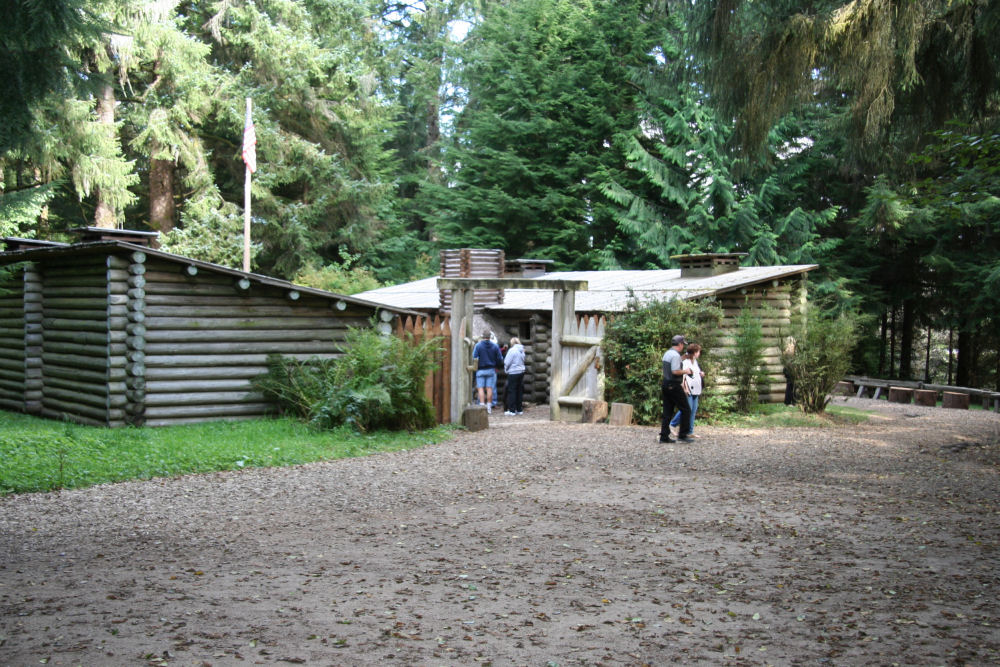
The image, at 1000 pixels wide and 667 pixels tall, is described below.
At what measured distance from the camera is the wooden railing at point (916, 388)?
24.6m

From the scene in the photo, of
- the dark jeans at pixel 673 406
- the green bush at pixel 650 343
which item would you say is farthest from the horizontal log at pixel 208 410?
the dark jeans at pixel 673 406

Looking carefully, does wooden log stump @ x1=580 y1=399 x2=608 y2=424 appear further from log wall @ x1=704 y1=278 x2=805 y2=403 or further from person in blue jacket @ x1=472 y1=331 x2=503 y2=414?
log wall @ x1=704 y1=278 x2=805 y2=403

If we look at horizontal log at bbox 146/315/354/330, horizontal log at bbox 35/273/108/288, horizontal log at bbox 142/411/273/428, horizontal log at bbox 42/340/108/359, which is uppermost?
horizontal log at bbox 35/273/108/288

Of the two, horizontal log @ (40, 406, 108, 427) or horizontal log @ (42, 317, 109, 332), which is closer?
horizontal log @ (40, 406, 108, 427)

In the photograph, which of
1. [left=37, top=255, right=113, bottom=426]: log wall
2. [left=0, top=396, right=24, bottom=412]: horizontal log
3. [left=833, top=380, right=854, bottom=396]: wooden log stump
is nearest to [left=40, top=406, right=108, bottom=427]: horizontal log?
[left=37, top=255, right=113, bottom=426]: log wall

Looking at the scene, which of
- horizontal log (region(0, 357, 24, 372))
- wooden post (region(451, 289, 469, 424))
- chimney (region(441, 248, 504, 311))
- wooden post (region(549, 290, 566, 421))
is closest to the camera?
wooden post (region(451, 289, 469, 424))

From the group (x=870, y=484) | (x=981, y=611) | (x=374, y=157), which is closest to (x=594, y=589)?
(x=981, y=611)

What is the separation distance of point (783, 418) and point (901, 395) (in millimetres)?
10540

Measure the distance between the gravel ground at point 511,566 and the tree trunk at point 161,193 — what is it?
77.3 ft

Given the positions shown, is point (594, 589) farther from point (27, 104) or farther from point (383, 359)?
point (383, 359)

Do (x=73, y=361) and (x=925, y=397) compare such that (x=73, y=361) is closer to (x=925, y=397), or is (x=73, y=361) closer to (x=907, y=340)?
(x=925, y=397)

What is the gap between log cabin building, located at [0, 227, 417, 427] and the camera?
47.1 ft

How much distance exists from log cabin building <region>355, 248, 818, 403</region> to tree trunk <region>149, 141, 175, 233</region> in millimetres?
11168

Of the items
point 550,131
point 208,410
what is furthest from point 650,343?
point 550,131
